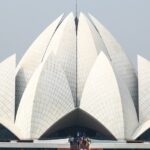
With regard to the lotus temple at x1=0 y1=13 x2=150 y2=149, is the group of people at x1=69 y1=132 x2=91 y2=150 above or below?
below

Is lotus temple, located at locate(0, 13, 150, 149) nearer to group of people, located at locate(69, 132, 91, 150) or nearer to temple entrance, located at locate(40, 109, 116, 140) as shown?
temple entrance, located at locate(40, 109, 116, 140)

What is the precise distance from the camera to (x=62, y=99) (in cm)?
5319

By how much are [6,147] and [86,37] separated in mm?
13017

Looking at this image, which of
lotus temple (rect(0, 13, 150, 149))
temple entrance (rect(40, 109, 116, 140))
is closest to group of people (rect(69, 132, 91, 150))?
lotus temple (rect(0, 13, 150, 149))

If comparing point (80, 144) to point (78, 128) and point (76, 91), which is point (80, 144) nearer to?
point (76, 91)

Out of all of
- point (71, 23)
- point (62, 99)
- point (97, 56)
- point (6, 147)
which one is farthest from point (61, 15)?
point (6, 147)

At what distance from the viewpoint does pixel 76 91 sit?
183ft

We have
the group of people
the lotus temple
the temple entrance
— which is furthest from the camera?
Answer: the temple entrance

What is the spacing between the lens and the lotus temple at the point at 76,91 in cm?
5250

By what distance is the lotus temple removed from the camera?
5250 centimetres

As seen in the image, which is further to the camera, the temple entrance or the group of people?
the temple entrance

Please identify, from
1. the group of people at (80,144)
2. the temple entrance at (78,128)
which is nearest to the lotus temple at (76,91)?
the temple entrance at (78,128)

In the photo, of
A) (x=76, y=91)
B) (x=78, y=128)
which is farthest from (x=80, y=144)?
(x=78, y=128)

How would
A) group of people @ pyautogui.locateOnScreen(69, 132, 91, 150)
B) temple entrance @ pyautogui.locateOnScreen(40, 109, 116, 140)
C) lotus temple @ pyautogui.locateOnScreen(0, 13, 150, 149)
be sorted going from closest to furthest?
group of people @ pyautogui.locateOnScreen(69, 132, 91, 150), lotus temple @ pyautogui.locateOnScreen(0, 13, 150, 149), temple entrance @ pyautogui.locateOnScreen(40, 109, 116, 140)
